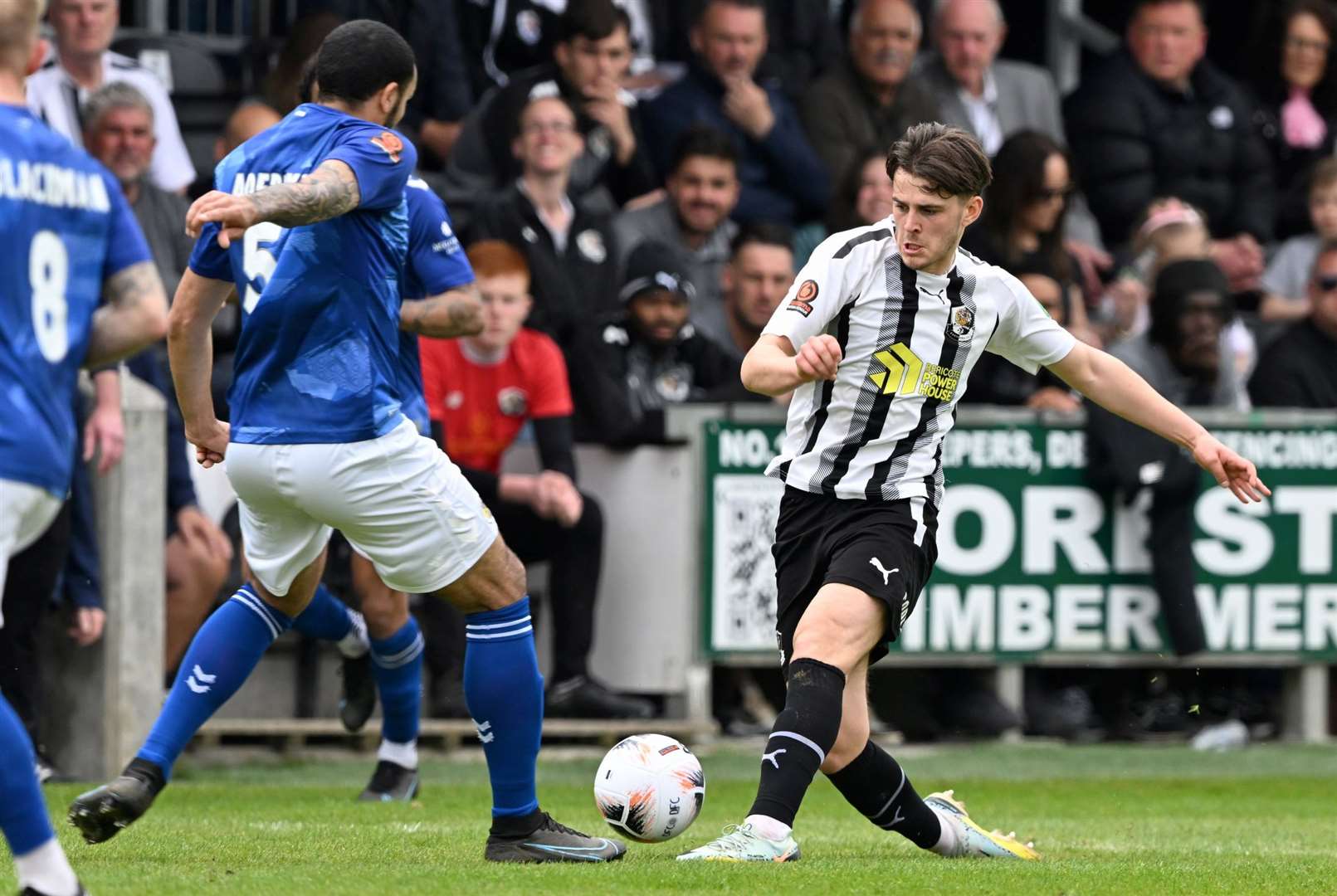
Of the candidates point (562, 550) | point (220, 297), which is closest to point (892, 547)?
point (220, 297)

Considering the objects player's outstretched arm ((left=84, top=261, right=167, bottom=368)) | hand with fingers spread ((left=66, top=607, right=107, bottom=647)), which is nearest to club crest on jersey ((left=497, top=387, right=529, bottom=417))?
hand with fingers spread ((left=66, top=607, right=107, bottom=647))

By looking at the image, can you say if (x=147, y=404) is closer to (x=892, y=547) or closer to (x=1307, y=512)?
(x=892, y=547)

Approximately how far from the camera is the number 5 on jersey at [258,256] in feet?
20.5

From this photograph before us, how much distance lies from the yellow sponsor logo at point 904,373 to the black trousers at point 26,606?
3.94 m

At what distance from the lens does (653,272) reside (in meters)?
10.9

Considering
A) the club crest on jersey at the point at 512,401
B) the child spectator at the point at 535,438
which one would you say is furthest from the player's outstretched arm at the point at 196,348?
the club crest on jersey at the point at 512,401

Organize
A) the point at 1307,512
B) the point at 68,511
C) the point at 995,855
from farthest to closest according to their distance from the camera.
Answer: the point at 1307,512
the point at 68,511
the point at 995,855

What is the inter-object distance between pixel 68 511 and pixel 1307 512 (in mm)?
6284

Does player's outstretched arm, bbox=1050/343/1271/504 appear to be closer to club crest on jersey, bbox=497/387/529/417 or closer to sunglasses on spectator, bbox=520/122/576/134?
club crest on jersey, bbox=497/387/529/417

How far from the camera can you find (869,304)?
237 inches

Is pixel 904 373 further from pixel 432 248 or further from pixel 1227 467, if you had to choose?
pixel 432 248

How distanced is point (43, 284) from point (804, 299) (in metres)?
2.01

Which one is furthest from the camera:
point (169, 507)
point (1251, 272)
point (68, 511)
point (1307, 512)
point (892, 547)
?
point (1251, 272)

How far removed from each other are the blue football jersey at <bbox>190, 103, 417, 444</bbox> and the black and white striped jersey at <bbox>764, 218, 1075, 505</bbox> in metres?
1.12
